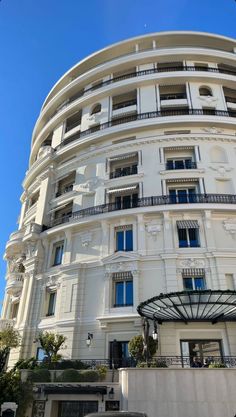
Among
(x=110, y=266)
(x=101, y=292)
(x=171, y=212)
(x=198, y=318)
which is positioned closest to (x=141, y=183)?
(x=171, y=212)

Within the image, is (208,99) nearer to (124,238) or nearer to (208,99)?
(208,99)

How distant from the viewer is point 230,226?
20125mm

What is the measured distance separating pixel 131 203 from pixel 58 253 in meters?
6.46

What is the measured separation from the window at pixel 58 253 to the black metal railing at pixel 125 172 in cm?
634

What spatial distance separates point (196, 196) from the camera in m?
21.5

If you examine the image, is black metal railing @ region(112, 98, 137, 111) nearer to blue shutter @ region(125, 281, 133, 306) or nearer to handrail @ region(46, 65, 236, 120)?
handrail @ region(46, 65, 236, 120)

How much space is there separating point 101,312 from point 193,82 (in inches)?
793

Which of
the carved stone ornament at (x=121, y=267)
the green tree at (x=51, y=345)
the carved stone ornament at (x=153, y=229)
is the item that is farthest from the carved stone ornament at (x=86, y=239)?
the green tree at (x=51, y=345)

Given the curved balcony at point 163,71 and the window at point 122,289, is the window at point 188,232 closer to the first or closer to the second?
the window at point 122,289

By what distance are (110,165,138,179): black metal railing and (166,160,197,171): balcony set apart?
2.46 meters

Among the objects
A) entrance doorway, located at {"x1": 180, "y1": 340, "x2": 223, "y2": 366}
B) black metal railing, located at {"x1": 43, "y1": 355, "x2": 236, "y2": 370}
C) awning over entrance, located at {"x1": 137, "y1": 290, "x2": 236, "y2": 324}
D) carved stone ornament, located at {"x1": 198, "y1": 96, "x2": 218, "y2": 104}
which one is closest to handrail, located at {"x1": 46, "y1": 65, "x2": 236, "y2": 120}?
carved stone ornament, located at {"x1": 198, "y1": 96, "x2": 218, "y2": 104}

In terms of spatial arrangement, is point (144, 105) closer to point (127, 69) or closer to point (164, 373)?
point (127, 69)

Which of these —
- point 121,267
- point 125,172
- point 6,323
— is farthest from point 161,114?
point 6,323

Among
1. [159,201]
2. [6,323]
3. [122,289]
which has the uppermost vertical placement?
[159,201]
